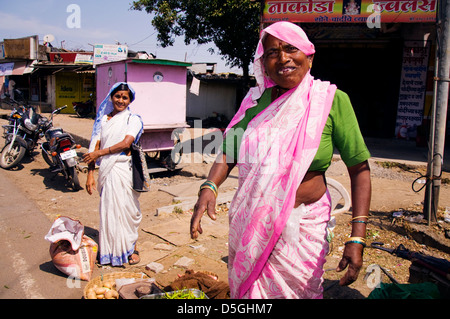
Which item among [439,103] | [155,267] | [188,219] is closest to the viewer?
[155,267]

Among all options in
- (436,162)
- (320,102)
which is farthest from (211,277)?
(436,162)

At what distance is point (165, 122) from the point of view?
7.21m

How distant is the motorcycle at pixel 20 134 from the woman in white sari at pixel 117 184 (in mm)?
4615

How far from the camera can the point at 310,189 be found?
175 centimetres

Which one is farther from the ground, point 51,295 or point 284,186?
point 284,186

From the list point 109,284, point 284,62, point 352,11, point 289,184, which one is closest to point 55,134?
point 109,284

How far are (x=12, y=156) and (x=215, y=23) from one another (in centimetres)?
1058

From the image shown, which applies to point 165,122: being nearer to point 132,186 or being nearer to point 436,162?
point 132,186

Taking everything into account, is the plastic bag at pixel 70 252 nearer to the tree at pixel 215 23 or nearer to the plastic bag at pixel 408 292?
the plastic bag at pixel 408 292

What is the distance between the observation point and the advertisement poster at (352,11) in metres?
7.66

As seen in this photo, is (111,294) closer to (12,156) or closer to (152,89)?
(152,89)

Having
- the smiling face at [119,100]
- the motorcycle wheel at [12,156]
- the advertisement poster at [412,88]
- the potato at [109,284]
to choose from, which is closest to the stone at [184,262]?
the potato at [109,284]

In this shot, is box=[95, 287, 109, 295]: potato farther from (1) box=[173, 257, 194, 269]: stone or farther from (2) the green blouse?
(2) the green blouse
